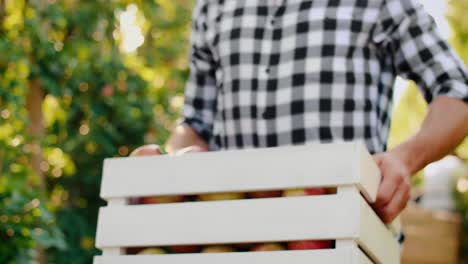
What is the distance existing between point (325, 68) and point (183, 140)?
0.42 m

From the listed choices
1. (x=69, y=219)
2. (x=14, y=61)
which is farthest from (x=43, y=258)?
(x=14, y=61)

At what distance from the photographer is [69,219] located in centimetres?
414

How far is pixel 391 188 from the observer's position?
5.57 feet

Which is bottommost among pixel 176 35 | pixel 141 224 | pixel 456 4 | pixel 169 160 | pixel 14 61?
pixel 141 224

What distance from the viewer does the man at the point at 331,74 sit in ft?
6.21

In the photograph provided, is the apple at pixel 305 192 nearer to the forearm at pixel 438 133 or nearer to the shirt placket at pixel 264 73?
the forearm at pixel 438 133

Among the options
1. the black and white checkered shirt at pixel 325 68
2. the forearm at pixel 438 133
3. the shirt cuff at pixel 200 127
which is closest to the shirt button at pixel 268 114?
the black and white checkered shirt at pixel 325 68

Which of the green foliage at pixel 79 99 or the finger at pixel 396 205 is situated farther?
the green foliage at pixel 79 99

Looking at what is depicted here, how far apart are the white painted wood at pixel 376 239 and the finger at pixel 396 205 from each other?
0.8 inches

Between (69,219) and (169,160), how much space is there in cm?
254

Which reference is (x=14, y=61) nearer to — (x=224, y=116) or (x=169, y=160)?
(x=224, y=116)

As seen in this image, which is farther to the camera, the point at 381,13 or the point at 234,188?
the point at 381,13

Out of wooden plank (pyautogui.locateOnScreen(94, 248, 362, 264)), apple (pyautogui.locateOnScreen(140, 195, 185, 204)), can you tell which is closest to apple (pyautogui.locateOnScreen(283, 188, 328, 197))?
wooden plank (pyautogui.locateOnScreen(94, 248, 362, 264))

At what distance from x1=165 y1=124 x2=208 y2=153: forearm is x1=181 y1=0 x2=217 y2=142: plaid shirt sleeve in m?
0.02
